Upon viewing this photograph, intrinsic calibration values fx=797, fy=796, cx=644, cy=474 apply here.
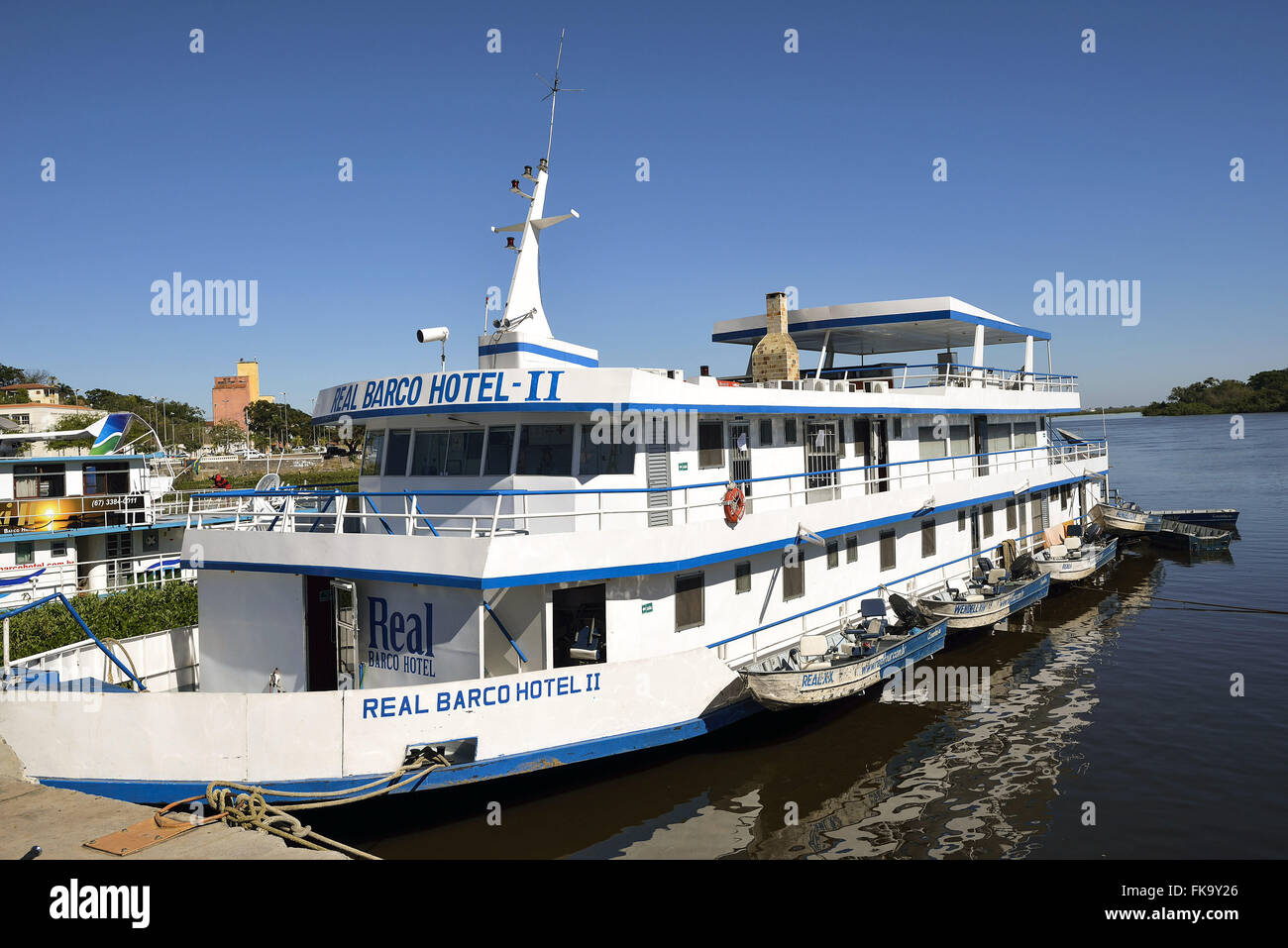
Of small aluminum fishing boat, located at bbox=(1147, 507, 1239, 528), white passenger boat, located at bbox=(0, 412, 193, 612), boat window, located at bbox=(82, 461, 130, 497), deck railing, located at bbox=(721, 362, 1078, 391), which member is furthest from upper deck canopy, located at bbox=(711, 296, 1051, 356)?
boat window, located at bbox=(82, 461, 130, 497)

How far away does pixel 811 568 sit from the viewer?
571 inches

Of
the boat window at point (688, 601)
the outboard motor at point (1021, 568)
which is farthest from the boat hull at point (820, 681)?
the outboard motor at point (1021, 568)

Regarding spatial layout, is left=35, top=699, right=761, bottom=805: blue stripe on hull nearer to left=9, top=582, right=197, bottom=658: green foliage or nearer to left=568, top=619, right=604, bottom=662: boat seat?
left=568, top=619, right=604, bottom=662: boat seat

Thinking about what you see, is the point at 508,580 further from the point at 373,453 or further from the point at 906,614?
the point at 906,614

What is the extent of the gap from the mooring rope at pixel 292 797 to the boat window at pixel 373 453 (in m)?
5.89

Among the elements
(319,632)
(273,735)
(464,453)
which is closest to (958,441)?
(464,453)

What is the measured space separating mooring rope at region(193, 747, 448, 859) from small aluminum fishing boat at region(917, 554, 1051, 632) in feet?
35.9

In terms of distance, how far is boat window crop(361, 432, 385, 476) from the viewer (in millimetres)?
13648

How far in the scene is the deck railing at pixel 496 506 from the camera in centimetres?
1044

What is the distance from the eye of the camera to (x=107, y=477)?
26.5 meters

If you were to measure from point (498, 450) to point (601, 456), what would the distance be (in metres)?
1.58

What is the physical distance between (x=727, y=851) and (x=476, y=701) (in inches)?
145
